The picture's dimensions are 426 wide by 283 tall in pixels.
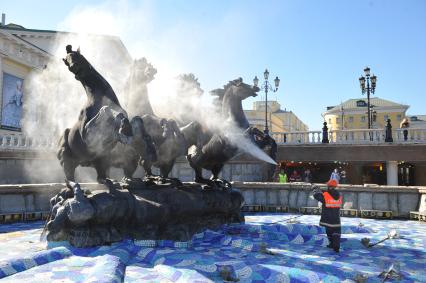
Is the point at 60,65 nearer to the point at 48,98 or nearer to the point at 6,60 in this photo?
the point at 48,98

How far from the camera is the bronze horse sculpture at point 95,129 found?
718 centimetres

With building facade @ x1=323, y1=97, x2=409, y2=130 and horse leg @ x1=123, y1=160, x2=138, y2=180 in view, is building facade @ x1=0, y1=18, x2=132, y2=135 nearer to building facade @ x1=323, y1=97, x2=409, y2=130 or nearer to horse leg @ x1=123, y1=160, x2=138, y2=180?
horse leg @ x1=123, y1=160, x2=138, y2=180

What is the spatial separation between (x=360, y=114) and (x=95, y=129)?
217 ft

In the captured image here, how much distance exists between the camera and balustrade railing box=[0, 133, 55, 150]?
54.4 feet

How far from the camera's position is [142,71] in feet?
32.7

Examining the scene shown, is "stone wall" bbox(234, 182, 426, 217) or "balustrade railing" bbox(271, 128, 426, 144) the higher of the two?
"balustrade railing" bbox(271, 128, 426, 144)

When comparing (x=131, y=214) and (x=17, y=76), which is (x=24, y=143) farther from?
(x=131, y=214)

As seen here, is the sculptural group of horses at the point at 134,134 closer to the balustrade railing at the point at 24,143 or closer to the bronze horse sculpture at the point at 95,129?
the bronze horse sculpture at the point at 95,129

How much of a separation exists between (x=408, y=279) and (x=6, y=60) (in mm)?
25552

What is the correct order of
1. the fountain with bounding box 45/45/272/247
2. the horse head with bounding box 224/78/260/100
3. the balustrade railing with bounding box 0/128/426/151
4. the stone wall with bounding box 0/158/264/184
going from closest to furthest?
1. the fountain with bounding box 45/45/272/247
2. the horse head with bounding box 224/78/260/100
3. the stone wall with bounding box 0/158/264/184
4. the balustrade railing with bounding box 0/128/426/151

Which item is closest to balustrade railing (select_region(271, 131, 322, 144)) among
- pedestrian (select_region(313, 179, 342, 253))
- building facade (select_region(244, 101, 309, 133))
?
pedestrian (select_region(313, 179, 342, 253))

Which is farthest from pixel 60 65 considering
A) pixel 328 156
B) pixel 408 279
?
pixel 328 156

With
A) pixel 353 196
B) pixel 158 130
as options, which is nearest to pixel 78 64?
pixel 158 130

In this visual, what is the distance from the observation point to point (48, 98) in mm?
13688
